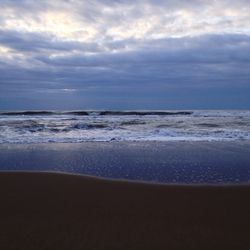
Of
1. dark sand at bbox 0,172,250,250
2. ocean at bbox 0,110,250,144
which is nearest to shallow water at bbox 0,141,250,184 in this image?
dark sand at bbox 0,172,250,250

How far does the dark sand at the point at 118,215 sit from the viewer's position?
133 inches

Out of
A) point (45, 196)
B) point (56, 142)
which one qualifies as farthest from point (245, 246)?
point (56, 142)

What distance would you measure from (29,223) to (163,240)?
148cm

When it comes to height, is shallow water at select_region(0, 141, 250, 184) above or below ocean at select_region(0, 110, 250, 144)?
above

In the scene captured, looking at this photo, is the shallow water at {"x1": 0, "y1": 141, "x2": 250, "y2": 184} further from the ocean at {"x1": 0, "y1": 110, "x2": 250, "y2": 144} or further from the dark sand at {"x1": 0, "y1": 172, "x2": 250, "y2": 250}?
the ocean at {"x1": 0, "y1": 110, "x2": 250, "y2": 144}

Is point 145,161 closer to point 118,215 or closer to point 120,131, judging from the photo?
point 118,215

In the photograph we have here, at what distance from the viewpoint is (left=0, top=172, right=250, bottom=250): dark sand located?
11.1ft

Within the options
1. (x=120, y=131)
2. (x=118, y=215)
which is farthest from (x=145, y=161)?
(x=120, y=131)

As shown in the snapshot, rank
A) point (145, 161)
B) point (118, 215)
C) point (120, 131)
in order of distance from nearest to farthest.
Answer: point (118, 215) < point (145, 161) < point (120, 131)

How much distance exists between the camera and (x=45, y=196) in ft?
15.8

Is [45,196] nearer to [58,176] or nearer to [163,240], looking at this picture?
[58,176]

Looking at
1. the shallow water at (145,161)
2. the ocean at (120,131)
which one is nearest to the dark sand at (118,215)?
the shallow water at (145,161)

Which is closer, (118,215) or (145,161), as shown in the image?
(118,215)

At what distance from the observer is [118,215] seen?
4.07m
